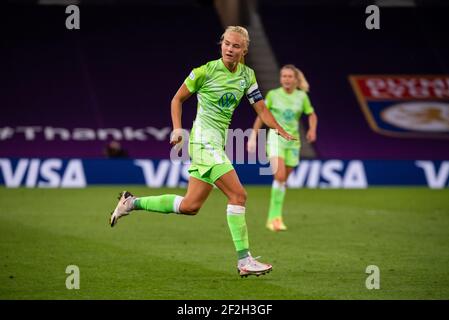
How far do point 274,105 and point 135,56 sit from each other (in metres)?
12.8

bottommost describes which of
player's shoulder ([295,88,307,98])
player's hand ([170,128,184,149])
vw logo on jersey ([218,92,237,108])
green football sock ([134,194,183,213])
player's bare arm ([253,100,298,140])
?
green football sock ([134,194,183,213])

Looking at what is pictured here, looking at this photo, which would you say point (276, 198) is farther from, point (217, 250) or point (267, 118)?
point (267, 118)

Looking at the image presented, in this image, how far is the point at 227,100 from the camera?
26.0 feet

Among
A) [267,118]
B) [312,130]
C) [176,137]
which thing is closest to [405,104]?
[312,130]

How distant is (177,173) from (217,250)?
30.4ft

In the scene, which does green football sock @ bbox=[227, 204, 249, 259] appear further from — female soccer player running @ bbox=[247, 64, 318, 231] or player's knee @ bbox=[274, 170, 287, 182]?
player's knee @ bbox=[274, 170, 287, 182]

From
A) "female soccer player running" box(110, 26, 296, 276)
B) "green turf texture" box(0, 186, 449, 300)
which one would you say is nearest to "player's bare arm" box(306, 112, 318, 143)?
"green turf texture" box(0, 186, 449, 300)

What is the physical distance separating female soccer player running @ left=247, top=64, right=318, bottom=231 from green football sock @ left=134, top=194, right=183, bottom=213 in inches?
154

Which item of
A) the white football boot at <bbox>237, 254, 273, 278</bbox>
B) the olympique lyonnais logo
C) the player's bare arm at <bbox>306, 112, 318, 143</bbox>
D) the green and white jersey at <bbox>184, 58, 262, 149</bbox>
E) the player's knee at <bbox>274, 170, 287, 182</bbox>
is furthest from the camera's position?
the olympique lyonnais logo

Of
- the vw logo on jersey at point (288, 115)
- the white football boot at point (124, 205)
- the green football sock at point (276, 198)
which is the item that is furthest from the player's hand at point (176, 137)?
the vw logo on jersey at point (288, 115)

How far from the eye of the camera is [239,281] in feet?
25.6

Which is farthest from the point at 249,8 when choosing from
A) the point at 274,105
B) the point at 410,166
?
the point at 274,105

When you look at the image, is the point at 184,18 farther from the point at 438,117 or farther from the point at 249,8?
the point at 438,117

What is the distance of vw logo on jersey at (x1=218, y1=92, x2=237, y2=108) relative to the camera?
7906 mm
